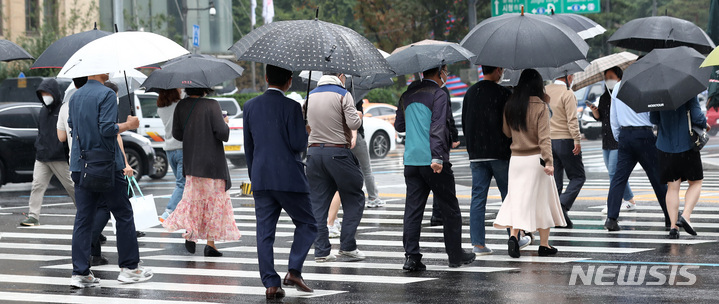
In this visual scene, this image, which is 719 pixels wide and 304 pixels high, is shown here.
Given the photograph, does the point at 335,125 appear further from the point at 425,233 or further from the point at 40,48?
the point at 40,48

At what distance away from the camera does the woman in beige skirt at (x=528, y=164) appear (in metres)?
9.06

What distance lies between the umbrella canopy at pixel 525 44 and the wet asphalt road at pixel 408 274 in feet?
5.79

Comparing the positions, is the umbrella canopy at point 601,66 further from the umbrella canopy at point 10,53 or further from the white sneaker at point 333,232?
the umbrella canopy at point 10,53

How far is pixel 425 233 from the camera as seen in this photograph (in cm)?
1145

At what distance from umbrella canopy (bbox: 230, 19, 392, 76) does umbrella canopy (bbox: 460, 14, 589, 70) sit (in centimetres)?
154

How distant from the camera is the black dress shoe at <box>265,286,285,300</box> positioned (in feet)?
24.9

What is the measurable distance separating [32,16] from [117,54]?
1064 inches

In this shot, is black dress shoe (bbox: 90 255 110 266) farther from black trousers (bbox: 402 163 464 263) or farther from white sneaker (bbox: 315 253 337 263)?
black trousers (bbox: 402 163 464 263)

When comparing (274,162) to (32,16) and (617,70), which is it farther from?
(32,16)

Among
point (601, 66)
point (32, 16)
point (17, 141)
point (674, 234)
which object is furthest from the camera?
point (32, 16)

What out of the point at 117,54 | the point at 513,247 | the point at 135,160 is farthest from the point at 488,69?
the point at 135,160

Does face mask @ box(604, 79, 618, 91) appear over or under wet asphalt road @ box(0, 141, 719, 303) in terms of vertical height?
over

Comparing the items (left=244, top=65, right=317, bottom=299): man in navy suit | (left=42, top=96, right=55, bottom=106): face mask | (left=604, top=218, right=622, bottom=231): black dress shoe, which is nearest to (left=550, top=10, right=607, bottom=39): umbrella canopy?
(left=604, top=218, right=622, bottom=231): black dress shoe

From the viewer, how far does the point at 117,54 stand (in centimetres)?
836
